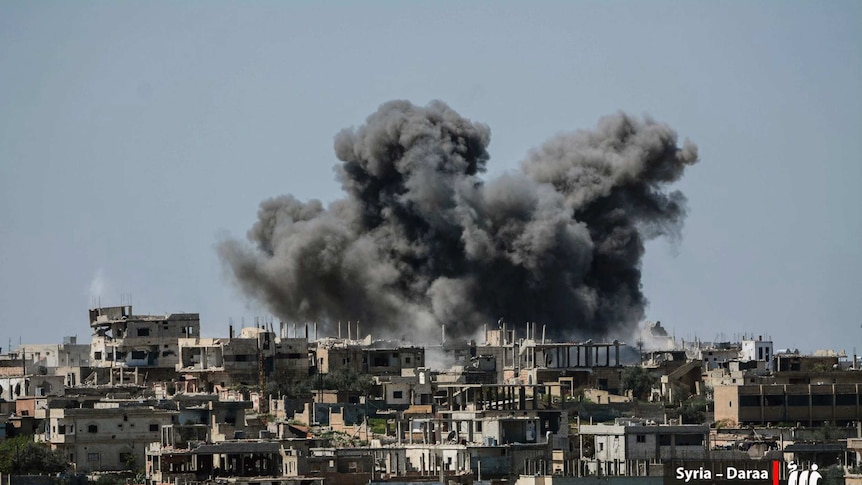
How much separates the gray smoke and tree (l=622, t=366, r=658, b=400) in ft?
52.7

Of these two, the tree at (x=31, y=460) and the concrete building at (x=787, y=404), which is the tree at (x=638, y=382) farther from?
the tree at (x=31, y=460)

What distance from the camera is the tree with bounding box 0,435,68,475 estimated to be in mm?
59969

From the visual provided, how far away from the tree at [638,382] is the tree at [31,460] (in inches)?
1073

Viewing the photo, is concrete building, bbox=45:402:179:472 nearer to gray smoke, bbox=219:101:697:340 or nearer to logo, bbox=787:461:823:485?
logo, bbox=787:461:823:485

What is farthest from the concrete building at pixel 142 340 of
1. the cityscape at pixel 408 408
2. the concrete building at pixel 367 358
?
the concrete building at pixel 367 358

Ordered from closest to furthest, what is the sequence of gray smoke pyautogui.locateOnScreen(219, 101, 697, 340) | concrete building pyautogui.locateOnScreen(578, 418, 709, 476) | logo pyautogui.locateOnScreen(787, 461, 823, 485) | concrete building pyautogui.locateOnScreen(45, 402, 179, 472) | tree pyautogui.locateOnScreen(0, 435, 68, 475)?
logo pyautogui.locateOnScreen(787, 461, 823, 485), concrete building pyautogui.locateOnScreen(578, 418, 709, 476), tree pyautogui.locateOnScreen(0, 435, 68, 475), concrete building pyautogui.locateOnScreen(45, 402, 179, 472), gray smoke pyautogui.locateOnScreen(219, 101, 697, 340)

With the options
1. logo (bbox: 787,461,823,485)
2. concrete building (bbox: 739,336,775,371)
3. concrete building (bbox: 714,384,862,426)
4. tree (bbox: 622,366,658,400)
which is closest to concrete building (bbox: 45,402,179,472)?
concrete building (bbox: 714,384,862,426)

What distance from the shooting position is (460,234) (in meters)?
110

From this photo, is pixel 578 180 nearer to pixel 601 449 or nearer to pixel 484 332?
pixel 484 332

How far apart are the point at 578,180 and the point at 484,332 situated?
1461 cm

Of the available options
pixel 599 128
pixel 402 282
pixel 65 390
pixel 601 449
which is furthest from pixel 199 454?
pixel 599 128

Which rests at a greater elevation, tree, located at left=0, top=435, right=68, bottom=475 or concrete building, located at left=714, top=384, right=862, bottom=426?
concrete building, located at left=714, top=384, right=862, bottom=426

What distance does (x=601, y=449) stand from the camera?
60500 millimetres

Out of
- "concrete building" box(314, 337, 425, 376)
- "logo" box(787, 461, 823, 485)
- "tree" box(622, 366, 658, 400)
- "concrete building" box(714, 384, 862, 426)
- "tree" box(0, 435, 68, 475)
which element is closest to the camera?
"logo" box(787, 461, 823, 485)
